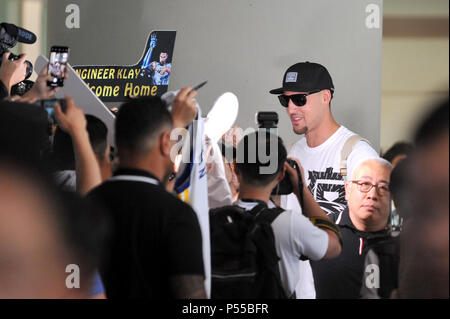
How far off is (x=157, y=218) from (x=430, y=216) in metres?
0.76

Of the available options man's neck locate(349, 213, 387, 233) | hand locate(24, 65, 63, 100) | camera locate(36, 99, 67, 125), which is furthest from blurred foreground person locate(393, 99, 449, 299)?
hand locate(24, 65, 63, 100)

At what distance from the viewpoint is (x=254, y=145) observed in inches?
87.8

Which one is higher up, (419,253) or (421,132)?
(421,132)

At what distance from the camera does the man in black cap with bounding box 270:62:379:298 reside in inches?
133

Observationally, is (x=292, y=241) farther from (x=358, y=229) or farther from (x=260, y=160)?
(x=358, y=229)

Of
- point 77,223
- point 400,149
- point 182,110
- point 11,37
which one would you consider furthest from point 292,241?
point 11,37

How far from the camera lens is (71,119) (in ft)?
6.82

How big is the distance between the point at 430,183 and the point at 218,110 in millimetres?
1174

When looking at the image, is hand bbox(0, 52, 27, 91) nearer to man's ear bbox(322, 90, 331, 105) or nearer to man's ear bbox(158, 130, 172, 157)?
man's ear bbox(158, 130, 172, 157)

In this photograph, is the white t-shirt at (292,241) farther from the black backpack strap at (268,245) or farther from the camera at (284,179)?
the camera at (284,179)

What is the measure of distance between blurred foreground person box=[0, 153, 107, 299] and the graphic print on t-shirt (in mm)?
1813

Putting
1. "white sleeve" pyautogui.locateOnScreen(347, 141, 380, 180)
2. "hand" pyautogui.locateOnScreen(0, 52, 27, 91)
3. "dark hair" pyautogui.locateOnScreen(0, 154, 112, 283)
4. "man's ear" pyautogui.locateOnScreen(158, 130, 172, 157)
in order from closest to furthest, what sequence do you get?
"dark hair" pyautogui.locateOnScreen(0, 154, 112, 283)
"man's ear" pyautogui.locateOnScreen(158, 130, 172, 157)
"hand" pyautogui.locateOnScreen(0, 52, 27, 91)
"white sleeve" pyautogui.locateOnScreen(347, 141, 380, 180)
